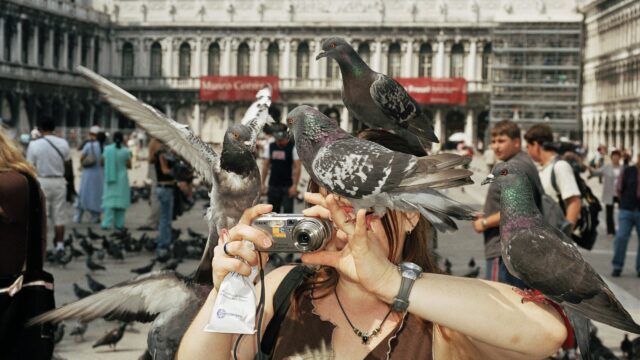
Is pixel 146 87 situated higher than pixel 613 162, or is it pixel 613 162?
pixel 146 87

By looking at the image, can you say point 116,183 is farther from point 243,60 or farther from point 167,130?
point 243,60

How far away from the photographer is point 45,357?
3.36 m

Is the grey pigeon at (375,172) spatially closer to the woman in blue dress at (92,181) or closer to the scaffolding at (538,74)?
the woman in blue dress at (92,181)

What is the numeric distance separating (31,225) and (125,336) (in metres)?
2.96

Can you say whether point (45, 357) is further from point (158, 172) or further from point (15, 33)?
point (15, 33)

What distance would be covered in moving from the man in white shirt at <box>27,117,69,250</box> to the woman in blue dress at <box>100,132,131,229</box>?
3.01 meters

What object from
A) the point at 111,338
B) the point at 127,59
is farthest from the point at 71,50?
the point at 111,338

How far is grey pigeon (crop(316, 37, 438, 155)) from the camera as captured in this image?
2672mm

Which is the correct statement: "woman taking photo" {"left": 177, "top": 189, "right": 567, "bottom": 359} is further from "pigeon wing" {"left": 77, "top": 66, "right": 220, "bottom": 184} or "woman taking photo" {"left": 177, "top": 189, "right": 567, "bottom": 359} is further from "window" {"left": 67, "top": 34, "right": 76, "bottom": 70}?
"window" {"left": 67, "top": 34, "right": 76, "bottom": 70}

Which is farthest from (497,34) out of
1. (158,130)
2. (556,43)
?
(158,130)

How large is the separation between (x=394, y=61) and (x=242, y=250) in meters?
52.3

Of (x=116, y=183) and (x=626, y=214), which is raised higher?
(x=116, y=183)

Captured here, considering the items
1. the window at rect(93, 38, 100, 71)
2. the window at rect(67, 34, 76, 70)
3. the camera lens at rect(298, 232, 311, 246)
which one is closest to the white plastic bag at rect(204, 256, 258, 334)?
the camera lens at rect(298, 232, 311, 246)

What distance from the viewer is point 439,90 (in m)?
51.0
